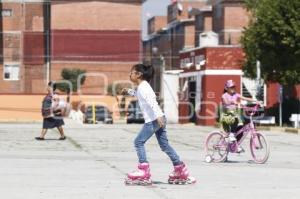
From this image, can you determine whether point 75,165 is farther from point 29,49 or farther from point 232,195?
point 29,49

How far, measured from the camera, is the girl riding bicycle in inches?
675

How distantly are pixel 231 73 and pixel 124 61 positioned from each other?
2752 centimetres

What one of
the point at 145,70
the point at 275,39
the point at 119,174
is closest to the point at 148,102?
the point at 145,70

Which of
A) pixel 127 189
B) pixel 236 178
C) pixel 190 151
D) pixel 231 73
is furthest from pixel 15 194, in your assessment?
pixel 231 73

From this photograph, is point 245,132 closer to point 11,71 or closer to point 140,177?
point 140,177

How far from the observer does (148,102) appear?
1234 centimetres

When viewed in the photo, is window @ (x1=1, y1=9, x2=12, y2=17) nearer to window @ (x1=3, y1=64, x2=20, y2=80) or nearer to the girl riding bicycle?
window @ (x1=3, y1=64, x2=20, y2=80)


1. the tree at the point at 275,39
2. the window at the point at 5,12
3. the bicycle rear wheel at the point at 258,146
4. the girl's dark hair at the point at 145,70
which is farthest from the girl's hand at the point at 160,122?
the window at the point at 5,12

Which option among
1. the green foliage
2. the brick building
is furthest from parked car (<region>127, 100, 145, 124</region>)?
the brick building

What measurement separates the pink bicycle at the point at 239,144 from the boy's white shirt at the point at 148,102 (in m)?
4.93

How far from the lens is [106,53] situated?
3120 inches

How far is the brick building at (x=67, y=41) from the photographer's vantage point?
3076 inches

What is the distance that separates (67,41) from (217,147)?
62579 mm

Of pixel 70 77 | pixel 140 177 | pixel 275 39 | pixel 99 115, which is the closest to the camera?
pixel 140 177
